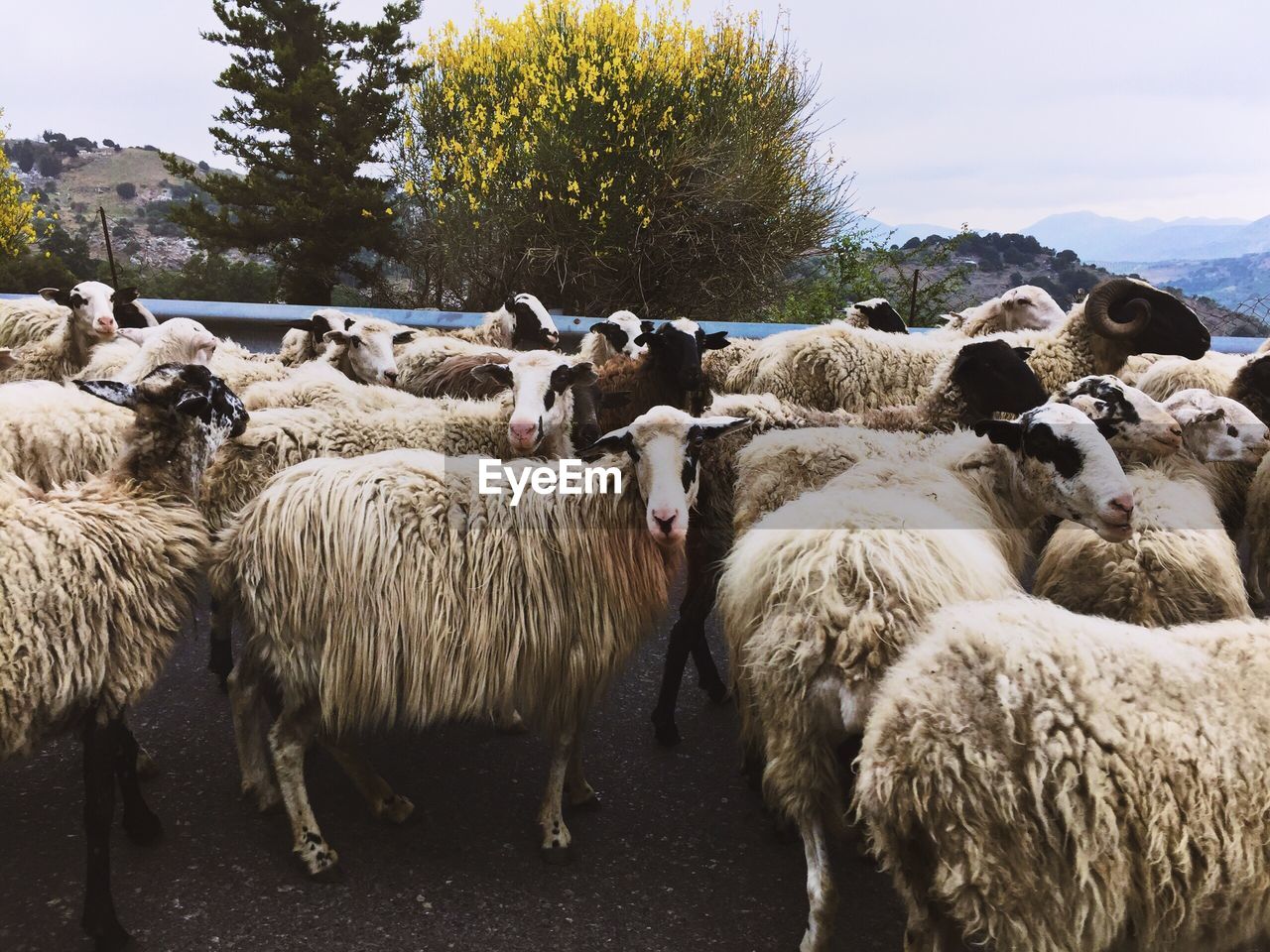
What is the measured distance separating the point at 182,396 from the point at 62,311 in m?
4.87

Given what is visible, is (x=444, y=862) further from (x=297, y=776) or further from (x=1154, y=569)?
(x=1154, y=569)

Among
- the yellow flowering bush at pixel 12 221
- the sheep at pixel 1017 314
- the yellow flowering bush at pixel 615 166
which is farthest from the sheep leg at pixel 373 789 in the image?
the yellow flowering bush at pixel 12 221

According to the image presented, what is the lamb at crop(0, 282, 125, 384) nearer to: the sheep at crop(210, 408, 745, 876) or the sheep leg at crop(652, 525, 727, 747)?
the sheep at crop(210, 408, 745, 876)

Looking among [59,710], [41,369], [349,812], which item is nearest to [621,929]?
[349,812]

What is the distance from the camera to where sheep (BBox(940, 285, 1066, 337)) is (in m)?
6.65

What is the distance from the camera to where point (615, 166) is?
32.7ft

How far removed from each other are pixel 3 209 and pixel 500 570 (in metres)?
15.4

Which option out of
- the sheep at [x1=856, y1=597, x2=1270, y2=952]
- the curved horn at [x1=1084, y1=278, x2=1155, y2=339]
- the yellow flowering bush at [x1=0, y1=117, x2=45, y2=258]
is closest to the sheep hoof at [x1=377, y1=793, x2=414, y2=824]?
the sheep at [x1=856, y1=597, x2=1270, y2=952]

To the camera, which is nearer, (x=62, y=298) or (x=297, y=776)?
(x=297, y=776)

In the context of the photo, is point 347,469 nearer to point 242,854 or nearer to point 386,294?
point 242,854

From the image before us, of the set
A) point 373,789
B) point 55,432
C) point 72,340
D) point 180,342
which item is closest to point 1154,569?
point 373,789

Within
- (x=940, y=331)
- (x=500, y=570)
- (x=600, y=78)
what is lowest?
(x=500, y=570)

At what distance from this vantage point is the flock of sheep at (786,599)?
1.91 metres

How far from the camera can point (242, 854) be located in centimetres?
305
